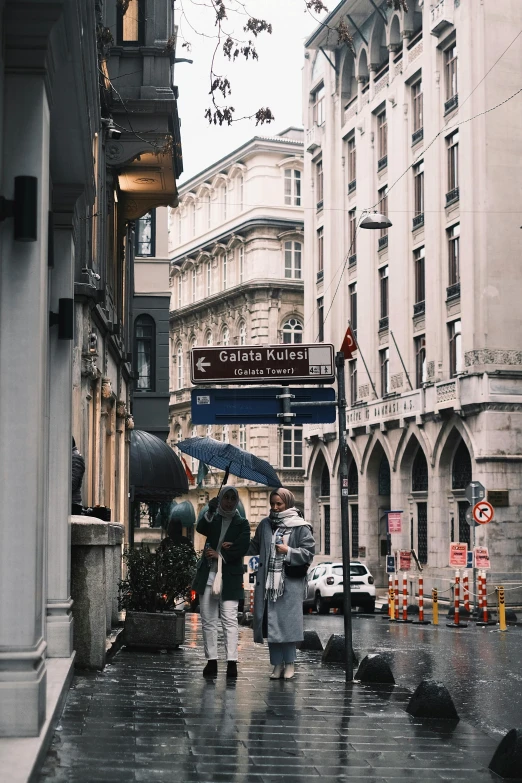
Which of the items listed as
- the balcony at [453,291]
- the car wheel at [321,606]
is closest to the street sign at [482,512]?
the car wheel at [321,606]

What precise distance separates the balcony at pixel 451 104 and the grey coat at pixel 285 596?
114 ft

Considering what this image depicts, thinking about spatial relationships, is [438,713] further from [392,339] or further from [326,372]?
[392,339]

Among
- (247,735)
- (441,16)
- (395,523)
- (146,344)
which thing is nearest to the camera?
(247,735)

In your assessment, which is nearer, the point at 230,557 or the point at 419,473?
the point at 230,557

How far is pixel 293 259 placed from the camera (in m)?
77.8

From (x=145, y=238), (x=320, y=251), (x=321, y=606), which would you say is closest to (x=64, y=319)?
(x=321, y=606)

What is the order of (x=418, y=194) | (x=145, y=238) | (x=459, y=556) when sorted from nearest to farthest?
(x=459, y=556) → (x=145, y=238) → (x=418, y=194)

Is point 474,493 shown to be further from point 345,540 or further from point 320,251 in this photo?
point 320,251

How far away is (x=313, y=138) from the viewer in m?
61.8

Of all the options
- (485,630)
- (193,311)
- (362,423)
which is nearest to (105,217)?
(485,630)

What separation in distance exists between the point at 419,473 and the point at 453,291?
799 centimetres

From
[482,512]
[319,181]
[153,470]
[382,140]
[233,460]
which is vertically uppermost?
[319,181]

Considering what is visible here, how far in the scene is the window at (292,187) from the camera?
255 feet

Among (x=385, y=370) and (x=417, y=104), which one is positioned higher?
(x=417, y=104)
